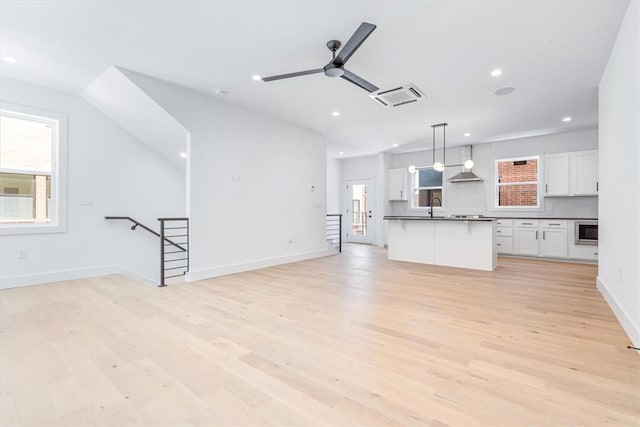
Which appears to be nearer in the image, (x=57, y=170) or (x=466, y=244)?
(x=57, y=170)

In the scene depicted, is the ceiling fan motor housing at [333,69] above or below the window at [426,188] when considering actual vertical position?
above

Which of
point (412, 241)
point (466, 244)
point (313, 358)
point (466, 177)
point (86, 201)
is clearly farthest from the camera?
point (466, 177)

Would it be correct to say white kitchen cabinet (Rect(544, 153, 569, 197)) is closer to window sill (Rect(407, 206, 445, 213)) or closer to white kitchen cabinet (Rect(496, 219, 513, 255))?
white kitchen cabinet (Rect(496, 219, 513, 255))

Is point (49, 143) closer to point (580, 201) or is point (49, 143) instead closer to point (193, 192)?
point (193, 192)

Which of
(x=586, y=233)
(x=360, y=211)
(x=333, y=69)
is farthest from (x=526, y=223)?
(x=333, y=69)

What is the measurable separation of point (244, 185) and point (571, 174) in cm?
684

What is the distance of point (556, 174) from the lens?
6469 millimetres

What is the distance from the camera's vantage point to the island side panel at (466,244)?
5.20m

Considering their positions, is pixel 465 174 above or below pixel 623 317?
above

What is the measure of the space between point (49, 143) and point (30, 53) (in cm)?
147

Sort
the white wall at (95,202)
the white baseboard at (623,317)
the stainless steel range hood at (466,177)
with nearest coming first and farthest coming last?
the white baseboard at (623,317), the white wall at (95,202), the stainless steel range hood at (466,177)

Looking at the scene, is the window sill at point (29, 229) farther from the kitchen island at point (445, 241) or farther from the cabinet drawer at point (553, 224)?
the cabinet drawer at point (553, 224)

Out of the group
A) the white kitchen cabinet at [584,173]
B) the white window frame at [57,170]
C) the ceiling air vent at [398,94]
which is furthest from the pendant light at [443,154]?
the white window frame at [57,170]

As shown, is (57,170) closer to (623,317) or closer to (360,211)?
(623,317)
